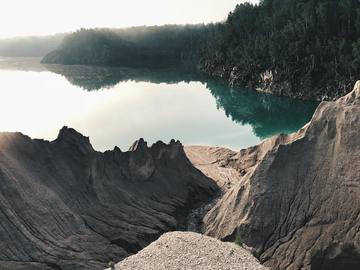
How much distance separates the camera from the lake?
8675cm

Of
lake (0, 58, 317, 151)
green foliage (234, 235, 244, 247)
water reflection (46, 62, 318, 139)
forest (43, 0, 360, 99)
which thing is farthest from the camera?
forest (43, 0, 360, 99)

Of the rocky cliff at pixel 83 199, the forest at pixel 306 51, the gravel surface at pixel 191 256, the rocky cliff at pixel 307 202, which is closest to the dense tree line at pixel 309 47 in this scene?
the forest at pixel 306 51

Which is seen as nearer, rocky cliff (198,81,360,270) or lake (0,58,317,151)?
rocky cliff (198,81,360,270)

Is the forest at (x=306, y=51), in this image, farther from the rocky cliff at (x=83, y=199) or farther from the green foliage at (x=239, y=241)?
the green foliage at (x=239, y=241)

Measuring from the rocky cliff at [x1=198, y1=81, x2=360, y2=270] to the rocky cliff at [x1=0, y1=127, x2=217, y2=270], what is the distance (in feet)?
18.6

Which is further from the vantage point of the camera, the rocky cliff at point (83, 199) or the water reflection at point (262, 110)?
the water reflection at point (262, 110)

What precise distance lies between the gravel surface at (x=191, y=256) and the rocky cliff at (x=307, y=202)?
2972mm

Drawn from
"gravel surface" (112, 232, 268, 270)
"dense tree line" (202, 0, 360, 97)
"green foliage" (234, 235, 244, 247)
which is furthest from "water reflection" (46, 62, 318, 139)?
"gravel surface" (112, 232, 268, 270)

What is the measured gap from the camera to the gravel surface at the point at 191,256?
97.5 feet

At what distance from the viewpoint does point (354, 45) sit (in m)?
111

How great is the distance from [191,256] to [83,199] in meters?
11.6

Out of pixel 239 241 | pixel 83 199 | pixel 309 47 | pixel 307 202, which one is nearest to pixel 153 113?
pixel 309 47

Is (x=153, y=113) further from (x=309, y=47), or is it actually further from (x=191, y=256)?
(x=191, y=256)

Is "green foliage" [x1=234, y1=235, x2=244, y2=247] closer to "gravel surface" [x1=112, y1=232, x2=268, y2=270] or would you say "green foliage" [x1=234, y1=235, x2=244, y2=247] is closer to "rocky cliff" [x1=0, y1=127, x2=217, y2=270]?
"gravel surface" [x1=112, y1=232, x2=268, y2=270]
